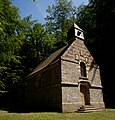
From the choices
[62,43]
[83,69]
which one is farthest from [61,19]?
[83,69]

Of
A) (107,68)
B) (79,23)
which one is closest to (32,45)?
(79,23)

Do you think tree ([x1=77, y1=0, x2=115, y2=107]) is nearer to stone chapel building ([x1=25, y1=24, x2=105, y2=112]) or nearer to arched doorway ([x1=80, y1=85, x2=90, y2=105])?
stone chapel building ([x1=25, y1=24, x2=105, y2=112])

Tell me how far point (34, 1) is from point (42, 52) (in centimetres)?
2733

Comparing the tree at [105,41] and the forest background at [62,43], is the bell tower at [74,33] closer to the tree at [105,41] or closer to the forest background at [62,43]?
the forest background at [62,43]

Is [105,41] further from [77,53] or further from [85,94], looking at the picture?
[85,94]

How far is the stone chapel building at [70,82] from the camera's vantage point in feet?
56.8

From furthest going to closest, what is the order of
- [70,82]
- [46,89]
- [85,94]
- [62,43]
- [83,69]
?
1. [62,43]
2. [83,69]
3. [46,89]
4. [85,94]
5. [70,82]

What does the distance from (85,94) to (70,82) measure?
10.7 feet

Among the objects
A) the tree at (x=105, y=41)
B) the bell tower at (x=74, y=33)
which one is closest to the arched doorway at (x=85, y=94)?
the bell tower at (x=74, y=33)

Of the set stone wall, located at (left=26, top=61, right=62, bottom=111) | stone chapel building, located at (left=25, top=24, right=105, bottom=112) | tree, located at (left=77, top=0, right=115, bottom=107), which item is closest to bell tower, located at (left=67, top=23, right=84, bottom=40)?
stone chapel building, located at (left=25, top=24, right=105, bottom=112)

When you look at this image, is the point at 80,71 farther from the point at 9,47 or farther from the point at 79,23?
the point at 79,23

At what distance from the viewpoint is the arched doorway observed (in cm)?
1958

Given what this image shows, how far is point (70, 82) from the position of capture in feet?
58.7

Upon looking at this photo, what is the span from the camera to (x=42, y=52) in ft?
116
